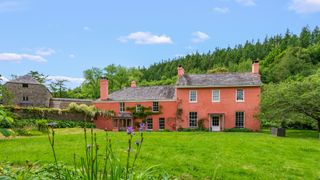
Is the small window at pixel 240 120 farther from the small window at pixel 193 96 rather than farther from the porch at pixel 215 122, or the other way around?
the small window at pixel 193 96

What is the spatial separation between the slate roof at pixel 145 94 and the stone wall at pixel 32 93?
1539 cm

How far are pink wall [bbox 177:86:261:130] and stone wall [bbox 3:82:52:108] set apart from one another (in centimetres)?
2427

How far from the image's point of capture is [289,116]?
607 inches

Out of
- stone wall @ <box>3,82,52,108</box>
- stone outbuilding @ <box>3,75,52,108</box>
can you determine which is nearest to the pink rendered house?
stone wall @ <box>3,82,52,108</box>

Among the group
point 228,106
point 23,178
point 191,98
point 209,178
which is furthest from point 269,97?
point 23,178

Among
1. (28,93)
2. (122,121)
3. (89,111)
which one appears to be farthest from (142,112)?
(28,93)

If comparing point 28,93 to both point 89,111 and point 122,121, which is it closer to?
point 89,111

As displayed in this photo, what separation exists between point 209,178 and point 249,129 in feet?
57.3

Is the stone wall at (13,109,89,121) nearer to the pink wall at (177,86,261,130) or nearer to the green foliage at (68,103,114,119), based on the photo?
the green foliage at (68,103,114,119)

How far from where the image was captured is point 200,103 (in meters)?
21.9

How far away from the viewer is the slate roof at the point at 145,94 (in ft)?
78.7

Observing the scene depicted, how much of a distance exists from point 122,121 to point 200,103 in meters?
9.40

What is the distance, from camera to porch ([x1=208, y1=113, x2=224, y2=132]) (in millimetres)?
21484

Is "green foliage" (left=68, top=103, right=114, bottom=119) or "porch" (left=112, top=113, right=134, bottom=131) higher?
"green foliage" (left=68, top=103, right=114, bottom=119)
